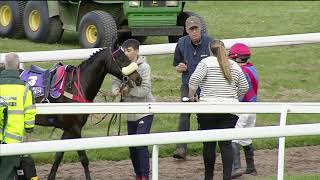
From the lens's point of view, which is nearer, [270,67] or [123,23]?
[270,67]

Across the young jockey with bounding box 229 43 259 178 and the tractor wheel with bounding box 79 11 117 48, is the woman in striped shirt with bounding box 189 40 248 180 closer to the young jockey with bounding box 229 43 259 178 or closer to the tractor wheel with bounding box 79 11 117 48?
the young jockey with bounding box 229 43 259 178

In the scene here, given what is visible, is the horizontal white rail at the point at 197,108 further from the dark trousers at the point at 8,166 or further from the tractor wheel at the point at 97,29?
the tractor wheel at the point at 97,29

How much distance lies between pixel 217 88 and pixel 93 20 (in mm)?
8390

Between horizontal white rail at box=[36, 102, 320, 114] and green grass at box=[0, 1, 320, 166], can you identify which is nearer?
horizontal white rail at box=[36, 102, 320, 114]

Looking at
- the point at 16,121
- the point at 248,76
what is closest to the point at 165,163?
the point at 248,76

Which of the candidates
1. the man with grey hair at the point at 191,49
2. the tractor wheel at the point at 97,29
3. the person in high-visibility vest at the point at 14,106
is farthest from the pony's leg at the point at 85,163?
the tractor wheel at the point at 97,29

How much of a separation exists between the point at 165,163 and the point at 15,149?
13.2 feet

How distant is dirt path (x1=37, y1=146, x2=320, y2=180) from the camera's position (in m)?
8.44

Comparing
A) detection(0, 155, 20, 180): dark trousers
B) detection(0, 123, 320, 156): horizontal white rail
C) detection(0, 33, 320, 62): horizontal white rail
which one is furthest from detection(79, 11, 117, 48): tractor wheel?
detection(0, 123, 320, 156): horizontal white rail

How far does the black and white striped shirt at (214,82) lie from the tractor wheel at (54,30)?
31.0 ft

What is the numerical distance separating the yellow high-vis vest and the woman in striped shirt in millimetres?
1771

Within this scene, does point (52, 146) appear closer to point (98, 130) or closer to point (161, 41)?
point (98, 130)

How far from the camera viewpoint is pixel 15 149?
513cm

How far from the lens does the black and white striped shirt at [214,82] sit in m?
7.75
